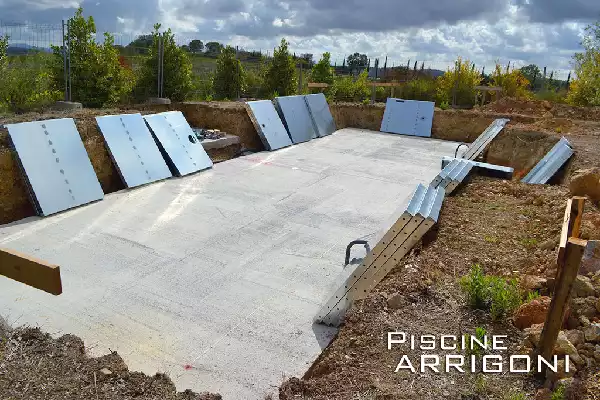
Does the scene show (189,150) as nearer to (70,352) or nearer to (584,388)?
(70,352)

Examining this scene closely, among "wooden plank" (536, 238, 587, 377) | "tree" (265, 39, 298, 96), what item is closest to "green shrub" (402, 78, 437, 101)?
"tree" (265, 39, 298, 96)

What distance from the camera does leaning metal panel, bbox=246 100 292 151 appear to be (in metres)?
12.6

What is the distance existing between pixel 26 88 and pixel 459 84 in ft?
56.2

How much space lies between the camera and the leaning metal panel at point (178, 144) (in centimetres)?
956

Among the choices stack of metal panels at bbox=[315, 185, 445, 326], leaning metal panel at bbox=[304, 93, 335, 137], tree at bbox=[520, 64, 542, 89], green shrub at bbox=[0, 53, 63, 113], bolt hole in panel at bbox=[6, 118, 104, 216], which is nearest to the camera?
stack of metal panels at bbox=[315, 185, 445, 326]

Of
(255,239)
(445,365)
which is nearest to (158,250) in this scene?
(255,239)

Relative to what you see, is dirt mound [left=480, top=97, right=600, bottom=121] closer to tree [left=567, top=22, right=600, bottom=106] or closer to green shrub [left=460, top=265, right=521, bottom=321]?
tree [left=567, top=22, right=600, bottom=106]

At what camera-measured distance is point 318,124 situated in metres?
15.0

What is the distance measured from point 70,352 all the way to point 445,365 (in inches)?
98.6

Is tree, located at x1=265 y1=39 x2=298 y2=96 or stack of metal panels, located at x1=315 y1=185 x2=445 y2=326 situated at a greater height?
tree, located at x1=265 y1=39 x2=298 y2=96

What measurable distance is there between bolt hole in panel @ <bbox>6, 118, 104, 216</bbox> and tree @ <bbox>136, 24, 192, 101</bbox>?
5.73m

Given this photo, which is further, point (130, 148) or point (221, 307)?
point (130, 148)

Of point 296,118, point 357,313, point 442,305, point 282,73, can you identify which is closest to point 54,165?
point 357,313

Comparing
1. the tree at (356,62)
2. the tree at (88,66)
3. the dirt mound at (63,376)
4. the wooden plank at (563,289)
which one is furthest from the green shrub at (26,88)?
the tree at (356,62)
